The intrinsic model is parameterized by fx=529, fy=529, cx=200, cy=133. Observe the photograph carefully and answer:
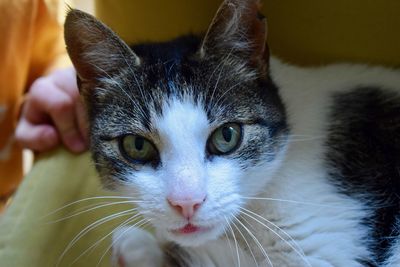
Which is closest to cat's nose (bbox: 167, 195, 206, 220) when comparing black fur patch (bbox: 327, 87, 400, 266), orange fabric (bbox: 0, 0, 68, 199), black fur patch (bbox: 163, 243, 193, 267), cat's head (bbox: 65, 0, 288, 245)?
cat's head (bbox: 65, 0, 288, 245)

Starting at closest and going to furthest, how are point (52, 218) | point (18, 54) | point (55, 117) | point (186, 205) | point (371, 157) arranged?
point (186, 205)
point (371, 157)
point (52, 218)
point (55, 117)
point (18, 54)

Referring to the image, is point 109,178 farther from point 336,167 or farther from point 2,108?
point 2,108

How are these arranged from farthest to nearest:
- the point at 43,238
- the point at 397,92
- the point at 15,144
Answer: the point at 15,144 → the point at 43,238 → the point at 397,92

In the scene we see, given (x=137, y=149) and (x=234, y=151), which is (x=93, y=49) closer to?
(x=137, y=149)

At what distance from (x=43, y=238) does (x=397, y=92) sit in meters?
0.93

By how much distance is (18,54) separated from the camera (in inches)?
69.9

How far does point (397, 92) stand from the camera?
122 centimetres

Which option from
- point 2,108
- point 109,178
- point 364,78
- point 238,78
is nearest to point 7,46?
point 2,108

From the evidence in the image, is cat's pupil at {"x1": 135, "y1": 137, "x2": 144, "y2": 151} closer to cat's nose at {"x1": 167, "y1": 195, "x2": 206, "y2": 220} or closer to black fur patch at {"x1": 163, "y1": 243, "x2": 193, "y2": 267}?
cat's nose at {"x1": 167, "y1": 195, "x2": 206, "y2": 220}

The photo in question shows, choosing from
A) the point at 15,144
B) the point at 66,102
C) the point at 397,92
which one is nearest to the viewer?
the point at 397,92

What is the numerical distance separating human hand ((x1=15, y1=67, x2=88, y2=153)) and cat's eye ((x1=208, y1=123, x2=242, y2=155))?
0.59m

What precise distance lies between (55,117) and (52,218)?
31 cm

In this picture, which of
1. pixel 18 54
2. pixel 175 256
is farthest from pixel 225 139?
pixel 18 54

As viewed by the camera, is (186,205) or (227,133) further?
(227,133)
